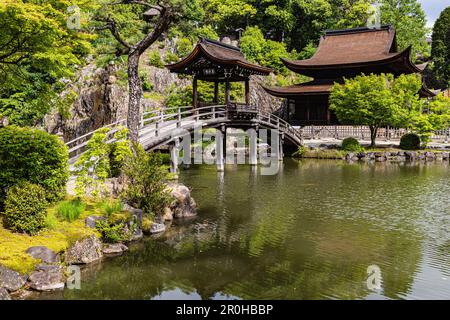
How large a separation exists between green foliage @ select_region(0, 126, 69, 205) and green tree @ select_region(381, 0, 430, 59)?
187 feet

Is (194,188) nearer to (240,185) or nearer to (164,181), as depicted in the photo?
(240,185)

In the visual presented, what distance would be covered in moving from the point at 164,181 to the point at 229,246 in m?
3.86

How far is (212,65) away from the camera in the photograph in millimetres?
28234

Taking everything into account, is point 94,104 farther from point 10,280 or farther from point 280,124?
point 10,280

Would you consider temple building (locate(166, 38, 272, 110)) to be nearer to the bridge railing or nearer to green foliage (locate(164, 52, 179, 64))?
the bridge railing

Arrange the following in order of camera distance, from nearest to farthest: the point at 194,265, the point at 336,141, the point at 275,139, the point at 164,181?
the point at 194,265, the point at 164,181, the point at 275,139, the point at 336,141

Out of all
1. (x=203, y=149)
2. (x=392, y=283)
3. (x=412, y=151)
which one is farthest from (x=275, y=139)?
(x=392, y=283)

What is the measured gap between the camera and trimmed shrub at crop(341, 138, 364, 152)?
36406 mm

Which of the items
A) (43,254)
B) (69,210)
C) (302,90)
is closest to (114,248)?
(69,210)

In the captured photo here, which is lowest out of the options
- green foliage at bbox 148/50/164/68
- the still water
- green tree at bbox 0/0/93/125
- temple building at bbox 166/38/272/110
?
the still water

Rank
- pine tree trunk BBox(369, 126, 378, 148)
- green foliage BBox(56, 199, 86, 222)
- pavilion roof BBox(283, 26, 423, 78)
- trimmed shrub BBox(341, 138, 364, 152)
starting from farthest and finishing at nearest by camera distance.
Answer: pavilion roof BBox(283, 26, 423, 78) < pine tree trunk BBox(369, 126, 378, 148) < trimmed shrub BBox(341, 138, 364, 152) < green foliage BBox(56, 199, 86, 222)

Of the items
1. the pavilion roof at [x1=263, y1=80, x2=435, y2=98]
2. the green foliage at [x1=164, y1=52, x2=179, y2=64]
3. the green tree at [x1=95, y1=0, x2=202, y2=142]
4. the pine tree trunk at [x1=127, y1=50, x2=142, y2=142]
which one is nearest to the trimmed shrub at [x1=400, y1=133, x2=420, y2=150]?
the pavilion roof at [x1=263, y1=80, x2=435, y2=98]

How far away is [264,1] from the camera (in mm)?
60094

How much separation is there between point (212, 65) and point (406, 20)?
43690mm
